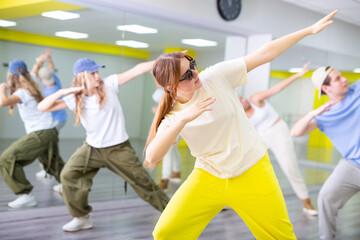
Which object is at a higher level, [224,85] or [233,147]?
[224,85]

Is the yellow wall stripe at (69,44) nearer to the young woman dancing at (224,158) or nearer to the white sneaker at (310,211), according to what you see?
the young woman dancing at (224,158)

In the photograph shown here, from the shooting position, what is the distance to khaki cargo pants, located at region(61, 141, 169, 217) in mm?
3764

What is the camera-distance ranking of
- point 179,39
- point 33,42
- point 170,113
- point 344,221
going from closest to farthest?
point 170,113 → point 33,42 → point 344,221 → point 179,39

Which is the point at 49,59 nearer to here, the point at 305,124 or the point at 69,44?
the point at 69,44

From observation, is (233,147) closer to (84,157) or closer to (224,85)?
(224,85)

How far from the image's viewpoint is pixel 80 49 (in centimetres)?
444

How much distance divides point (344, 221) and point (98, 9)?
3.39 m

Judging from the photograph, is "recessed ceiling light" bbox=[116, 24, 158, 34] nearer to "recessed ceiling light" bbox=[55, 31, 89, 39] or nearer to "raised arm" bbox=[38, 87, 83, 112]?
"recessed ceiling light" bbox=[55, 31, 89, 39]

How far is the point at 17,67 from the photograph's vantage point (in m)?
4.05

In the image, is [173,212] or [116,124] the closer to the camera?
[173,212]

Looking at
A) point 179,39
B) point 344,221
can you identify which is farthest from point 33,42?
point 344,221

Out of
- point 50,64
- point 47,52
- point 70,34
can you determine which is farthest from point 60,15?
point 50,64

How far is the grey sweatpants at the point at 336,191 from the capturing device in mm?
3609

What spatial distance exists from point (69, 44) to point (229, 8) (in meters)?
2.10
